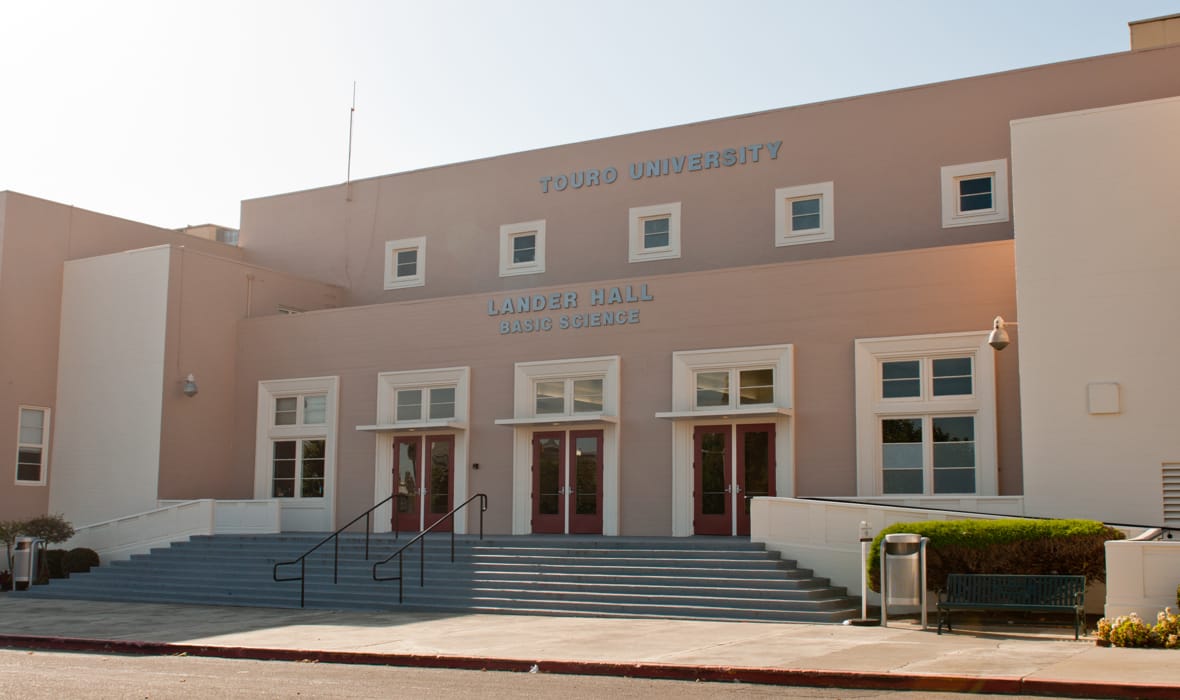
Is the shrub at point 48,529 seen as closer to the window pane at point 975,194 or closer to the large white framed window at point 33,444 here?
the large white framed window at point 33,444

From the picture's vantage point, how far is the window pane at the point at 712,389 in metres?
22.9

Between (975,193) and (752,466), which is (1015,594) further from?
(975,193)

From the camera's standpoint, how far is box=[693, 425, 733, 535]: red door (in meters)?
22.5

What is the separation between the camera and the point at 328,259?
31125 millimetres

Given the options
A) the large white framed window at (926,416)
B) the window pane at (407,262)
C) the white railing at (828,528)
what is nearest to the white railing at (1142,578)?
the white railing at (828,528)

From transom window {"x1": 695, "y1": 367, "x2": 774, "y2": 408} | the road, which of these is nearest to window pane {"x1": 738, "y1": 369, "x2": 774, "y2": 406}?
transom window {"x1": 695, "y1": 367, "x2": 774, "y2": 408}

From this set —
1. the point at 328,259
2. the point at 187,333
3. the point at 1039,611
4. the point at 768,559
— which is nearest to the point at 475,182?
the point at 328,259

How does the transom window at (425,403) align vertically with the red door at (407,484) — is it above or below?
above

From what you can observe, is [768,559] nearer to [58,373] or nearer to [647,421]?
[647,421]

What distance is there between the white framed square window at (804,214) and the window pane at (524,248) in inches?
225

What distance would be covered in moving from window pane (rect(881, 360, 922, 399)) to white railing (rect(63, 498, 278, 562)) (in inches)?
484

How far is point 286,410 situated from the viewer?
91.3 feet

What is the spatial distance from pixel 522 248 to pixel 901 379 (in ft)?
32.8

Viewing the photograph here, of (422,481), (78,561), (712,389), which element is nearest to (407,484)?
(422,481)
